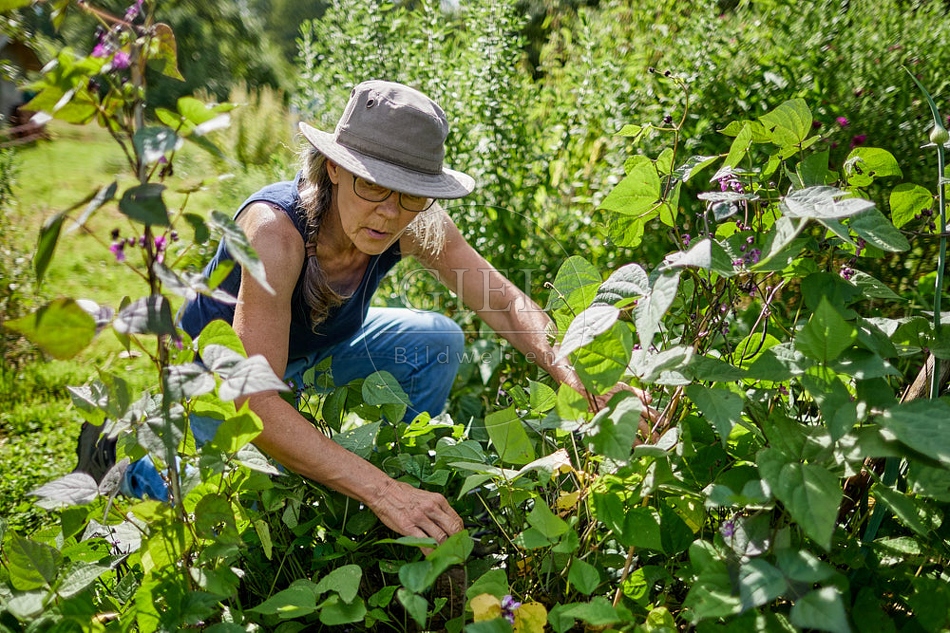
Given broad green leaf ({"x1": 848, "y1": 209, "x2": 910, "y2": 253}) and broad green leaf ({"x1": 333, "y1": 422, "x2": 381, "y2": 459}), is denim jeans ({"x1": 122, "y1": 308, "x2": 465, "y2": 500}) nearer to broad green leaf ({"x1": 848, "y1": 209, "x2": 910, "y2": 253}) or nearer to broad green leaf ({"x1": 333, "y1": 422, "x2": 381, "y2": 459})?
broad green leaf ({"x1": 333, "y1": 422, "x2": 381, "y2": 459})

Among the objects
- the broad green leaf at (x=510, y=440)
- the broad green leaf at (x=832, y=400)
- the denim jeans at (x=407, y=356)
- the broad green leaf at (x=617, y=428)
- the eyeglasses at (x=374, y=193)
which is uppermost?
the eyeglasses at (x=374, y=193)

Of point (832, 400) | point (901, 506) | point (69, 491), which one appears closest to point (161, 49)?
point (69, 491)

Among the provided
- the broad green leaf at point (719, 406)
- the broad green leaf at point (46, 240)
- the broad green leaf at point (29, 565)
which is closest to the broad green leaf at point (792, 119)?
the broad green leaf at point (719, 406)

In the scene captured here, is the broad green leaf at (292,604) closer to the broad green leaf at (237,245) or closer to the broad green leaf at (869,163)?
the broad green leaf at (237,245)

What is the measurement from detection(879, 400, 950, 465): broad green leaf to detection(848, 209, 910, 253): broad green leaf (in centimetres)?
23

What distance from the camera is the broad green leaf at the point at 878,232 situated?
3.58 feet

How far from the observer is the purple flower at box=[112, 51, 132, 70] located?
Result: 942 mm

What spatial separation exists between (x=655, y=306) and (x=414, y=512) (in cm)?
63

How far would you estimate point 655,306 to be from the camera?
1020mm

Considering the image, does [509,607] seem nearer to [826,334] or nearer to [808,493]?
[808,493]

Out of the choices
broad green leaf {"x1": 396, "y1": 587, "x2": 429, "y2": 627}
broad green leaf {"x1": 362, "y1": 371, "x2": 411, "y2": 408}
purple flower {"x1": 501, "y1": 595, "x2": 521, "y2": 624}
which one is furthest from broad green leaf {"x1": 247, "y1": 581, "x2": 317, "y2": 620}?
broad green leaf {"x1": 362, "y1": 371, "x2": 411, "y2": 408}

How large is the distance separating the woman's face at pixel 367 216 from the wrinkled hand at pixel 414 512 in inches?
22.9

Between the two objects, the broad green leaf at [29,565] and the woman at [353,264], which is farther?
the woman at [353,264]

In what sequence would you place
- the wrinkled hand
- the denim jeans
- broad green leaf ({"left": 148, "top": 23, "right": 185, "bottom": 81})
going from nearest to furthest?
broad green leaf ({"left": 148, "top": 23, "right": 185, "bottom": 81}) < the wrinkled hand < the denim jeans
